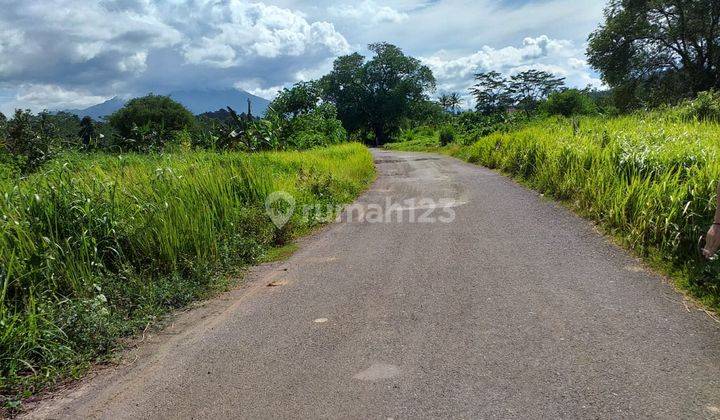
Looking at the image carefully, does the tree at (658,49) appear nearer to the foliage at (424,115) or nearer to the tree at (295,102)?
the tree at (295,102)

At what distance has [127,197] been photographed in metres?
5.41

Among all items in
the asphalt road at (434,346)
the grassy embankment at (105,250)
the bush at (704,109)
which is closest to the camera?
the asphalt road at (434,346)

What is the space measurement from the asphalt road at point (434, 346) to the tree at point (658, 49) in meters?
27.2

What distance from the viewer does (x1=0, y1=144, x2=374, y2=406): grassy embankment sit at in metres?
3.50

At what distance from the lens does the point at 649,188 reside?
19.4 ft

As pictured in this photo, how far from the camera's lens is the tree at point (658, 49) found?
26.1 metres

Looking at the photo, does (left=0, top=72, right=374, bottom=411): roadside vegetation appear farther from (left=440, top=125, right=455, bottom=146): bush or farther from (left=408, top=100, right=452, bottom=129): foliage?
(left=408, top=100, right=452, bottom=129): foliage

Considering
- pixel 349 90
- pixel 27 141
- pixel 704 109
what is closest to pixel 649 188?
pixel 704 109

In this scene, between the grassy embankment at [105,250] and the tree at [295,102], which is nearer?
the grassy embankment at [105,250]

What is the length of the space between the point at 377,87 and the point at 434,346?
55724 mm

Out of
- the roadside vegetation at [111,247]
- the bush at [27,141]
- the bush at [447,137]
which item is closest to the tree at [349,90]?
the bush at [447,137]

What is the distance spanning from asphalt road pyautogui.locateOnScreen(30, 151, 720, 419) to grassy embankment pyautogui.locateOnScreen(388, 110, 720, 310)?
30cm

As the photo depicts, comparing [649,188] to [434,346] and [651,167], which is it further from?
[434,346]

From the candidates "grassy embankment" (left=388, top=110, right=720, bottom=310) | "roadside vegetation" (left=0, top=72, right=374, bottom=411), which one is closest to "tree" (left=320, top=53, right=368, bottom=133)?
"grassy embankment" (left=388, top=110, right=720, bottom=310)
